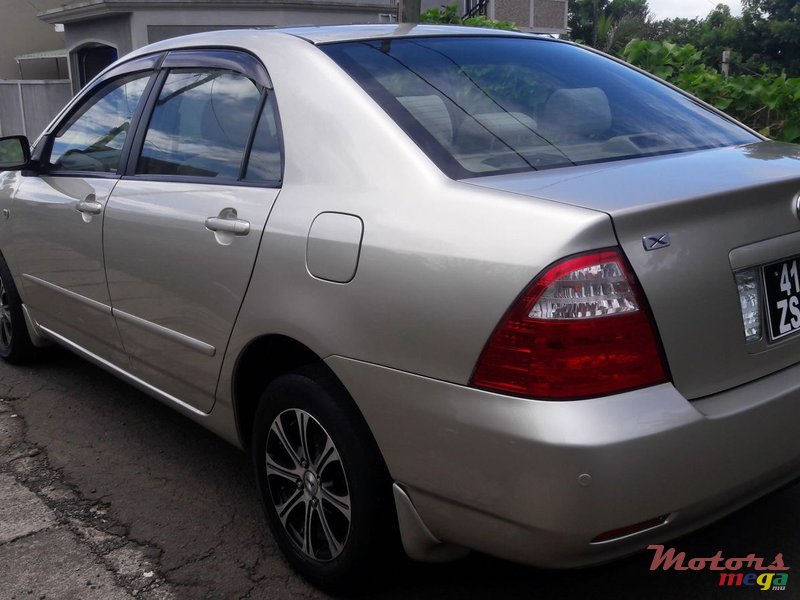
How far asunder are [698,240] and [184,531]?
2.08 meters

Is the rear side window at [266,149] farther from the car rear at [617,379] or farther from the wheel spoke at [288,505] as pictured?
the wheel spoke at [288,505]

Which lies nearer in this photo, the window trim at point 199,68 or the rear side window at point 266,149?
the rear side window at point 266,149

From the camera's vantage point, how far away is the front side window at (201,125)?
10.1 ft

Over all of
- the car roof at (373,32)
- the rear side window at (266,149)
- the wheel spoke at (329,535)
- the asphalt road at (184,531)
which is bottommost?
the asphalt road at (184,531)

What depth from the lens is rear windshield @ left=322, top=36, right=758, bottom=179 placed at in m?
2.55

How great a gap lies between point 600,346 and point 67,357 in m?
4.07

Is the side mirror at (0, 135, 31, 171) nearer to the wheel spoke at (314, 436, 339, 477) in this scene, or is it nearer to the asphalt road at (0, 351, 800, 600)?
the asphalt road at (0, 351, 800, 600)

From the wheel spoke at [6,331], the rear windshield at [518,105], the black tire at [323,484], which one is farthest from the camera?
the wheel spoke at [6,331]

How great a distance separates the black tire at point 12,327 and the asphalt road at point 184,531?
2.13 feet

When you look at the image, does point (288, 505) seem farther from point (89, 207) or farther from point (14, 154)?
point (14, 154)

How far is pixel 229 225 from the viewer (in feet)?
9.38

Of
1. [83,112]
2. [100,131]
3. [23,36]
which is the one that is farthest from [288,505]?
[23,36]

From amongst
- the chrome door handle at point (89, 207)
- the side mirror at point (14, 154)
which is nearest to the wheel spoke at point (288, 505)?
the chrome door handle at point (89, 207)

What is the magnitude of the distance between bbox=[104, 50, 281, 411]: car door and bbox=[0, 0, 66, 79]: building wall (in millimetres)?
21542
